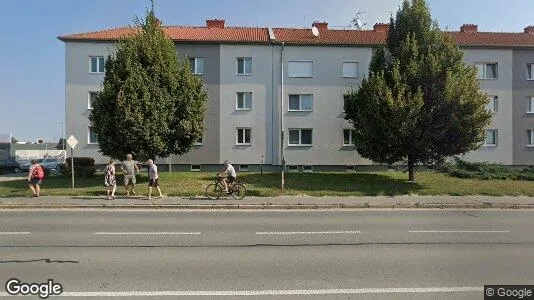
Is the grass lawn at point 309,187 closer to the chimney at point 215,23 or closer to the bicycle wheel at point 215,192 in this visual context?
the bicycle wheel at point 215,192

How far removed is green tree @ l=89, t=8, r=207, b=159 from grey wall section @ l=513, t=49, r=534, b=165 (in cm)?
2634

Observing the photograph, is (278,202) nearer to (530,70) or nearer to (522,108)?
(522,108)

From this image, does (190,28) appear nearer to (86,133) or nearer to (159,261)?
(86,133)

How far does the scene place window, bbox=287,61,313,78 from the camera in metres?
32.4

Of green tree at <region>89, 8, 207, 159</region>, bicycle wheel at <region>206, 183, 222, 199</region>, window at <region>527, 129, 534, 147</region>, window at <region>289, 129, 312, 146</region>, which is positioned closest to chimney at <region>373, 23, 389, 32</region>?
window at <region>289, 129, 312, 146</region>

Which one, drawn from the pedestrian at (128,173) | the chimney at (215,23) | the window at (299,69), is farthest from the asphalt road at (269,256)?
the chimney at (215,23)

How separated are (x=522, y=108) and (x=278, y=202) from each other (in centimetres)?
2757

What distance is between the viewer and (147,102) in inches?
735

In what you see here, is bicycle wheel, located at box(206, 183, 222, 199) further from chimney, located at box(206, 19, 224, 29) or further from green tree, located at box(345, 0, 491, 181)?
chimney, located at box(206, 19, 224, 29)

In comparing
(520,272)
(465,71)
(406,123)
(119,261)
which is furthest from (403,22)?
(119,261)

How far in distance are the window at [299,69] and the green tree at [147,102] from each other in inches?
514

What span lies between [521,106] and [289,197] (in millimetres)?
26342

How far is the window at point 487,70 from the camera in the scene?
3319 centimetres

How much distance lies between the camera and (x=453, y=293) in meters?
4.93
